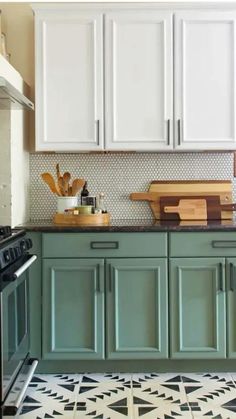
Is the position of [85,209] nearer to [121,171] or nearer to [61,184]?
[61,184]

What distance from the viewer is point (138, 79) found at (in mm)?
3211

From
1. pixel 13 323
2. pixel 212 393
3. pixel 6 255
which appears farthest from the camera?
pixel 212 393

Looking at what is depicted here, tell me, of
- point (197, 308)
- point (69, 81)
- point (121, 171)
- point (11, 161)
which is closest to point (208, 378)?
point (197, 308)

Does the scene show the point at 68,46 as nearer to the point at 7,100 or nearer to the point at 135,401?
the point at 7,100

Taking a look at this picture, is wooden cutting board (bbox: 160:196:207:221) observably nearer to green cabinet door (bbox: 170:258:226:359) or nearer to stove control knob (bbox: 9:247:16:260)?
green cabinet door (bbox: 170:258:226:359)

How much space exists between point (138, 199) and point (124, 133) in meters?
0.52

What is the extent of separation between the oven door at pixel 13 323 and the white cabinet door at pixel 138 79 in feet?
3.51

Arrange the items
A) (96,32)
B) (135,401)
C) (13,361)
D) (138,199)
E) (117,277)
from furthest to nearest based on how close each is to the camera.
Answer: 1. (138,199)
2. (96,32)
3. (117,277)
4. (135,401)
5. (13,361)

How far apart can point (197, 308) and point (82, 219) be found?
2.90 feet

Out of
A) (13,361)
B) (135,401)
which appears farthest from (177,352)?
(13,361)

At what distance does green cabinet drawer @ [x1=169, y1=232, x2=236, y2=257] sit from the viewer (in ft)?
9.61

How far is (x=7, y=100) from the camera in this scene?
2680 mm

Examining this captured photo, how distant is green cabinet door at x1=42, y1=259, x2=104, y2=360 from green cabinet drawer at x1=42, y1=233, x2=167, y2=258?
2.5 inches

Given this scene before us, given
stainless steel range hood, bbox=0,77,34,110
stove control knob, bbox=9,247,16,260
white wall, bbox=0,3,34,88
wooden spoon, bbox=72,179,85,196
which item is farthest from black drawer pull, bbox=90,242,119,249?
white wall, bbox=0,3,34,88
